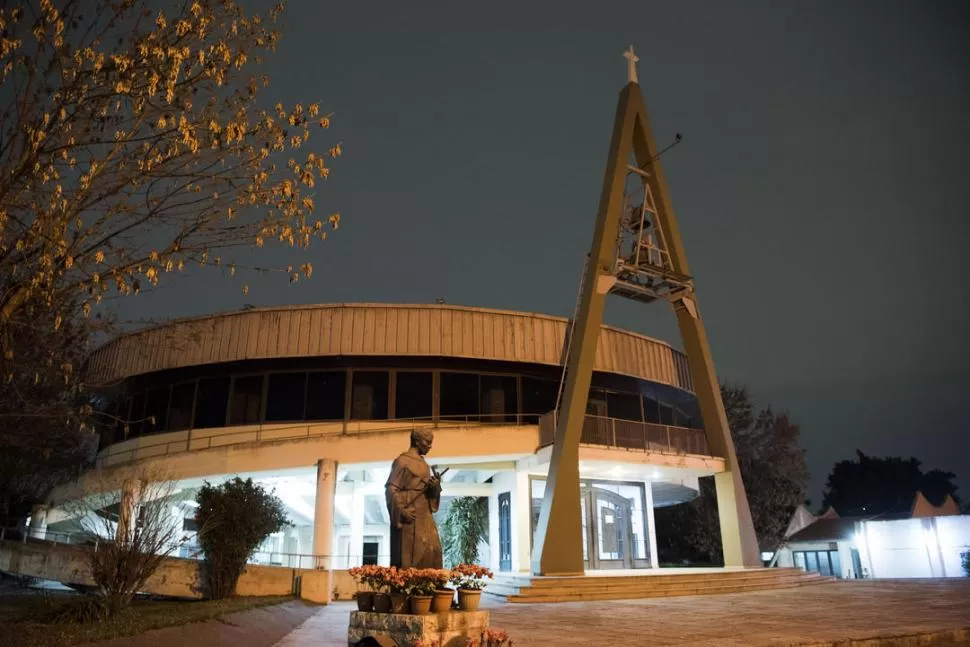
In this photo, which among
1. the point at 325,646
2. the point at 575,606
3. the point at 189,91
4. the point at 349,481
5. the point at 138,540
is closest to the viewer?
the point at 189,91

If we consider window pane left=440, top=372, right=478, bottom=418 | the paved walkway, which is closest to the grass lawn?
the paved walkway

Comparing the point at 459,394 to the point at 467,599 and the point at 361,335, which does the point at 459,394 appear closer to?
the point at 361,335

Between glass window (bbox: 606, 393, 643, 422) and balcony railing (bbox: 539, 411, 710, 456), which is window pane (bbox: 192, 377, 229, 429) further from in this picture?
glass window (bbox: 606, 393, 643, 422)

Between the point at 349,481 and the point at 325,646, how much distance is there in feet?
42.2

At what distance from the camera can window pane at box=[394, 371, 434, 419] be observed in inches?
832

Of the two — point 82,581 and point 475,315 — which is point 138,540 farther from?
point 475,315

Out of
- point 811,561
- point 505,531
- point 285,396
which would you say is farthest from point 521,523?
point 811,561

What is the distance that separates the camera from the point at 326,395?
21.2 m

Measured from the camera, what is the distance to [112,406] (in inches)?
998

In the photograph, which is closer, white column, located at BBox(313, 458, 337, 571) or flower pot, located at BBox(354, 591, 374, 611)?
flower pot, located at BBox(354, 591, 374, 611)

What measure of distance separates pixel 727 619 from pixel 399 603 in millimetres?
5809

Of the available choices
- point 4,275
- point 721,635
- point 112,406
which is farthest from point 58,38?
point 112,406

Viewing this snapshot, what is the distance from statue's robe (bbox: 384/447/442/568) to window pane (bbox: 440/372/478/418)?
13.4 meters

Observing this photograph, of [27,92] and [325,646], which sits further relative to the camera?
[325,646]
